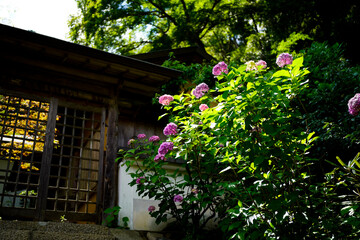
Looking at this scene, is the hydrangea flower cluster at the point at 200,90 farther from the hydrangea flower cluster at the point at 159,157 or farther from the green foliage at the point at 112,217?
the green foliage at the point at 112,217

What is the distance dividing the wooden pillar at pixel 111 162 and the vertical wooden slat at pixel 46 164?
1.00m

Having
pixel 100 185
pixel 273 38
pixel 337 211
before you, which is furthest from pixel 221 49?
pixel 337 211

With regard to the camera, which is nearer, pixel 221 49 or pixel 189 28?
pixel 189 28

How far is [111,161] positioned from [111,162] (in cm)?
2

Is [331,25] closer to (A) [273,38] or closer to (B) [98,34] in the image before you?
(A) [273,38]

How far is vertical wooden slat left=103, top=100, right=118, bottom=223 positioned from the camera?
587 cm

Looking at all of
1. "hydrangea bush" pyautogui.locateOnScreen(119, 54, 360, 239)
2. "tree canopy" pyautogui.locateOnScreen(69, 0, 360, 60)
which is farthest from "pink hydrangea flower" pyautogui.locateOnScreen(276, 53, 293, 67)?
"tree canopy" pyautogui.locateOnScreen(69, 0, 360, 60)

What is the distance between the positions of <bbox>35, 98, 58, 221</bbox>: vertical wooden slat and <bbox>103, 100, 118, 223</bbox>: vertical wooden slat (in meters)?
1.00

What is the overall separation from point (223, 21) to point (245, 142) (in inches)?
633

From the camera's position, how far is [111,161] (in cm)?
615

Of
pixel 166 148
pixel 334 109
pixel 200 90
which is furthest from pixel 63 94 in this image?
pixel 334 109

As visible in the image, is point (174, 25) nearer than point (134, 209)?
No

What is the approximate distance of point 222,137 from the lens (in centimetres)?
378

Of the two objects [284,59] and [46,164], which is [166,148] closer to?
[284,59]
